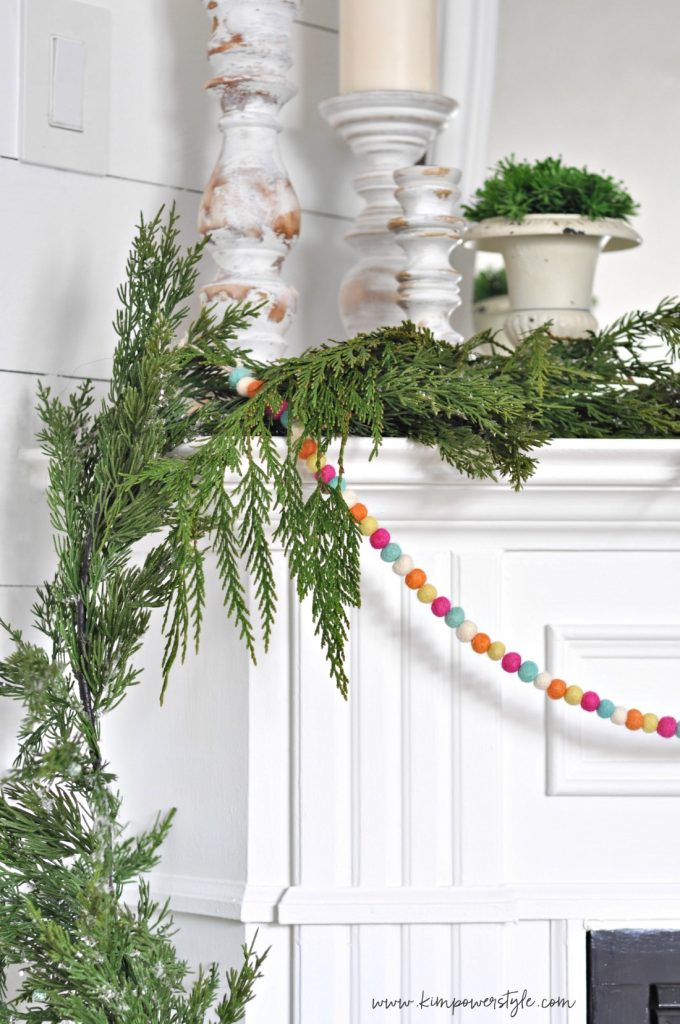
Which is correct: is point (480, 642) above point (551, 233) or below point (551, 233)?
below

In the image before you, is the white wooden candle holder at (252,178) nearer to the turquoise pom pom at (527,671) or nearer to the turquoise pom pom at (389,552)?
the turquoise pom pom at (389,552)

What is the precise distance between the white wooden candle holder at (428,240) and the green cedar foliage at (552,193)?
11 cm

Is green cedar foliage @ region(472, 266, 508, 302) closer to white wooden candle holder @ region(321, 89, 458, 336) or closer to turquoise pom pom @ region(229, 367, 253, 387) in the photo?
white wooden candle holder @ region(321, 89, 458, 336)

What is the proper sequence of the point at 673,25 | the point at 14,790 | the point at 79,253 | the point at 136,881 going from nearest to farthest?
the point at 14,790, the point at 136,881, the point at 79,253, the point at 673,25

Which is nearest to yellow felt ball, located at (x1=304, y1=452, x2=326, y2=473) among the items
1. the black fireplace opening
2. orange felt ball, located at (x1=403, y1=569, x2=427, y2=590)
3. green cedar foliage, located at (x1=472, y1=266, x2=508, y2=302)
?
orange felt ball, located at (x1=403, y1=569, x2=427, y2=590)

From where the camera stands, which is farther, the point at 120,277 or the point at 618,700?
the point at 120,277

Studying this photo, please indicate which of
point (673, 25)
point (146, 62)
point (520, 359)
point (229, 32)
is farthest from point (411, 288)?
point (673, 25)

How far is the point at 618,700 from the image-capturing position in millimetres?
924

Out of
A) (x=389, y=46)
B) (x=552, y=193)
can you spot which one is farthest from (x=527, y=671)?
(x=389, y=46)

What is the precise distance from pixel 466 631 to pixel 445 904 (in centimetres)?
21

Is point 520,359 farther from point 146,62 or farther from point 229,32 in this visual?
point 146,62

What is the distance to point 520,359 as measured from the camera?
0.91 metres

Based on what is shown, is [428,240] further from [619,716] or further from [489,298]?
[619,716]

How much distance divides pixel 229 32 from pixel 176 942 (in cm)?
74
